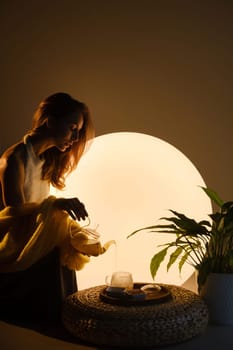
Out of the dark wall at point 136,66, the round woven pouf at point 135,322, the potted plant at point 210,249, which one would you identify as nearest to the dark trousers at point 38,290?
the round woven pouf at point 135,322

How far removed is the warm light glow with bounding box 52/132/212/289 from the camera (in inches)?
47.1

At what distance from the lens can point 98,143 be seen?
126 centimetres

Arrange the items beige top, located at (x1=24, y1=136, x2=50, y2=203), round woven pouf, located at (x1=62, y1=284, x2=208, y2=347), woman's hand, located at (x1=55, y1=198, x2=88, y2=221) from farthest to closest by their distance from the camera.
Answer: beige top, located at (x1=24, y1=136, x2=50, y2=203) → woman's hand, located at (x1=55, y1=198, x2=88, y2=221) → round woven pouf, located at (x1=62, y1=284, x2=208, y2=347)

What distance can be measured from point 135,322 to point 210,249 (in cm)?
36

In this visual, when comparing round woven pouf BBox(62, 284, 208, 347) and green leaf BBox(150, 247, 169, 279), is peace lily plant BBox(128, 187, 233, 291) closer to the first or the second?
green leaf BBox(150, 247, 169, 279)

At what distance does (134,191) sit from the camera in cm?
119

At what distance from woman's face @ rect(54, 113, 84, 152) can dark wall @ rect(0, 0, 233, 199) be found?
28 cm

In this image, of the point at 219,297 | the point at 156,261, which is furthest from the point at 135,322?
the point at 219,297

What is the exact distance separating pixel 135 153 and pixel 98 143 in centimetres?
12

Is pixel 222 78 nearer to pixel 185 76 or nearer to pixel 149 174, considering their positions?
pixel 185 76

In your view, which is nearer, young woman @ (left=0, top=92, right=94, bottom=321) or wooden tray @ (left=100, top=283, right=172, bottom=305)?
wooden tray @ (left=100, top=283, right=172, bottom=305)

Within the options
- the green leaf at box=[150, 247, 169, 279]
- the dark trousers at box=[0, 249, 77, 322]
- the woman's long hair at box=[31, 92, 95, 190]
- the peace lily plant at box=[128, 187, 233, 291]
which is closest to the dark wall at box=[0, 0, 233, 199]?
the woman's long hair at box=[31, 92, 95, 190]

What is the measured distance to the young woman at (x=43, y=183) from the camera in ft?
4.12

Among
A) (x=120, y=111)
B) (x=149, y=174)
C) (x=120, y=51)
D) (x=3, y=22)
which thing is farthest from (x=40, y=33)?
(x=149, y=174)
